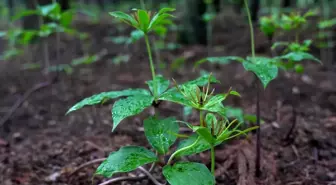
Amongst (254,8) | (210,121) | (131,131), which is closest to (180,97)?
(210,121)

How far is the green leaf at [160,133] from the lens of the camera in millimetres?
1044

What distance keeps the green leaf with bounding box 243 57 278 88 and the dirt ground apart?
457 mm

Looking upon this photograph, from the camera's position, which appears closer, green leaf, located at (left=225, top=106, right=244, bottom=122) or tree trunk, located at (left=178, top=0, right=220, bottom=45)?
green leaf, located at (left=225, top=106, right=244, bottom=122)

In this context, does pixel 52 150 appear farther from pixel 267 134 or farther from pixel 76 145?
pixel 267 134

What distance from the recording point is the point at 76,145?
1.75 m

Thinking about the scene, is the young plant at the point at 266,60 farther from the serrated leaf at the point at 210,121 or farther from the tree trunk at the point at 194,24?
the tree trunk at the point at 194,24

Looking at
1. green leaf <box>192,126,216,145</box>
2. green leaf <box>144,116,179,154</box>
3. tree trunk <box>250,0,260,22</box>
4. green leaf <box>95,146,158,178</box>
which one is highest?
tree trunk <box>250,0,260,22</box>

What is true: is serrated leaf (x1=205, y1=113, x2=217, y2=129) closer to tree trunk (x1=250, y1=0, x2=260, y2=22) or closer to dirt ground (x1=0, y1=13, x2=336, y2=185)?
dirt ground (x1=0, y1=13, x2=336, y2=185)

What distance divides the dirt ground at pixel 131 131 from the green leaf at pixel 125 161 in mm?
406

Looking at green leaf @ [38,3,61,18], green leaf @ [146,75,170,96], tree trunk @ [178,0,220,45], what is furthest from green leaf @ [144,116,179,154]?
tree trunk @ [178,0,220,45]

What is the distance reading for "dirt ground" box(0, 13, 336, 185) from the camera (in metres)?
1.46

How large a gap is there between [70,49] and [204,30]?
1.91 m

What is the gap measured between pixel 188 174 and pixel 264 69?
0.45m

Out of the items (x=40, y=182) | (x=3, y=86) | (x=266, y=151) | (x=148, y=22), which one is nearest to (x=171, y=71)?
(x=3, y=86)
